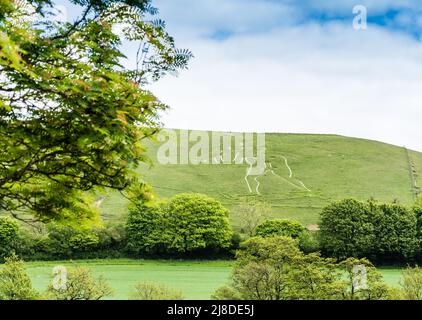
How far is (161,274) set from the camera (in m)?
70.6

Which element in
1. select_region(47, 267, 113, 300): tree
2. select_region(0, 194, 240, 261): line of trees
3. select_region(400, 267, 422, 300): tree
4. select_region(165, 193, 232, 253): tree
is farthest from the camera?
select_region(165, 193, 232, 253): tree

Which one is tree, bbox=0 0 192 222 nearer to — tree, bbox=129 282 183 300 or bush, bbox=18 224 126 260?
tree, bbox=129 282 183 300

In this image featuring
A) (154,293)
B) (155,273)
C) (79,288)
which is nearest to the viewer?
(154,293)

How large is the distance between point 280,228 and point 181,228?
18409 millimetres

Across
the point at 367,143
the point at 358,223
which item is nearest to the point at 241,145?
the point at 367,143

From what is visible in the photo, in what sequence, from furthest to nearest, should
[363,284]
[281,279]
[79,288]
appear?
[79,288]
[281,279]
[363,284]

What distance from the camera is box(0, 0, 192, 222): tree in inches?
297

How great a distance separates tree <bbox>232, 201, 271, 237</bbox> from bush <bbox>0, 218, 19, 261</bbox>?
138 feet

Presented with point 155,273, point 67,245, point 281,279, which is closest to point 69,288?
point 155,273

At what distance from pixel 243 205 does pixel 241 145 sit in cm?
4854

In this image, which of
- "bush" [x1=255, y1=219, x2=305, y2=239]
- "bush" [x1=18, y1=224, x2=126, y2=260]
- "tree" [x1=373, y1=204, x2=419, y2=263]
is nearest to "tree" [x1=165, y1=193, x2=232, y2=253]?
"bush" [x1=255, y1=219, x2=305, y2=239]

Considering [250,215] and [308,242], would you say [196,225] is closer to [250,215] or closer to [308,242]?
[250,215]

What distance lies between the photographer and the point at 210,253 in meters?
88.6
